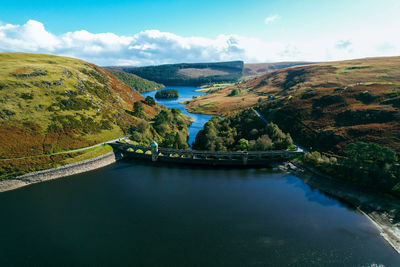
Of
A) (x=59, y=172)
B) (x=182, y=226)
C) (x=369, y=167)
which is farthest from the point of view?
(x=59, y=172)

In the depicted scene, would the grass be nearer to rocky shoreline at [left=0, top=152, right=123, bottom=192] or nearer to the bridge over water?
rocky shoreline at [left=0, top=152, right=123, bottom=192]

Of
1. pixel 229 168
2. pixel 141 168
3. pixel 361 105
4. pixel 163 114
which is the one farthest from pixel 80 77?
pixel 361 105

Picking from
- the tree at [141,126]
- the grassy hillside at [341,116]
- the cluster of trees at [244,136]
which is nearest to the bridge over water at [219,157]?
the cluster of trees at [244,136]

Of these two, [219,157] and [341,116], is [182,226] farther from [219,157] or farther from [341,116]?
[341,116]

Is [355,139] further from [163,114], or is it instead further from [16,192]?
[16,192]

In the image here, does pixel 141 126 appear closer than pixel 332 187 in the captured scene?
No

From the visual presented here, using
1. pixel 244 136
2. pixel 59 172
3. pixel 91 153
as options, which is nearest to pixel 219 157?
pixel 244 136

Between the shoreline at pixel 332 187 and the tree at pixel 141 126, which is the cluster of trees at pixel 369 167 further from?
the tree at pixel 141 126
